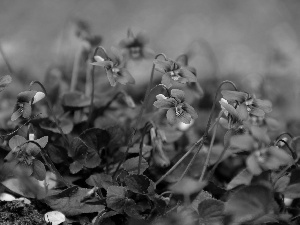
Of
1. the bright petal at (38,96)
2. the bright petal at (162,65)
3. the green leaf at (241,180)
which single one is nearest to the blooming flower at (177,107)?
the bright petal at (162,65)

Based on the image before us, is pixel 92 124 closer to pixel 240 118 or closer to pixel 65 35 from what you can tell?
pixel 240 118

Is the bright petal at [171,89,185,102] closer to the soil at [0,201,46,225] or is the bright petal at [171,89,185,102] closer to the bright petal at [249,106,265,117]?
the bright petal at [249,106,265,117]

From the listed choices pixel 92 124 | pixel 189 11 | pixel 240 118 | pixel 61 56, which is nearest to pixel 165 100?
pixel 240 118

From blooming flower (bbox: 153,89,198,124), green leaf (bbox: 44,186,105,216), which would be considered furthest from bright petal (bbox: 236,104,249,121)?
green leaf (bbox: 44,186,105,216)

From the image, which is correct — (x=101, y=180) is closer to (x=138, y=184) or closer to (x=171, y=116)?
(x=138, y=184)

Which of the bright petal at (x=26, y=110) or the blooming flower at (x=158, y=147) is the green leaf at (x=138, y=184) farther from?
the bright petal at (x=26, y=110)

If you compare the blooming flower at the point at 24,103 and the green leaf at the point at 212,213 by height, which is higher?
the blooming flower at the point at 24,103

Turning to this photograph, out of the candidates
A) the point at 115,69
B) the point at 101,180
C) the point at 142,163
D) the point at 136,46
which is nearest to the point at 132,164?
the point at 142,163

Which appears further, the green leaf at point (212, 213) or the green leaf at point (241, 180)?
the green leaf at point (241, 180)
